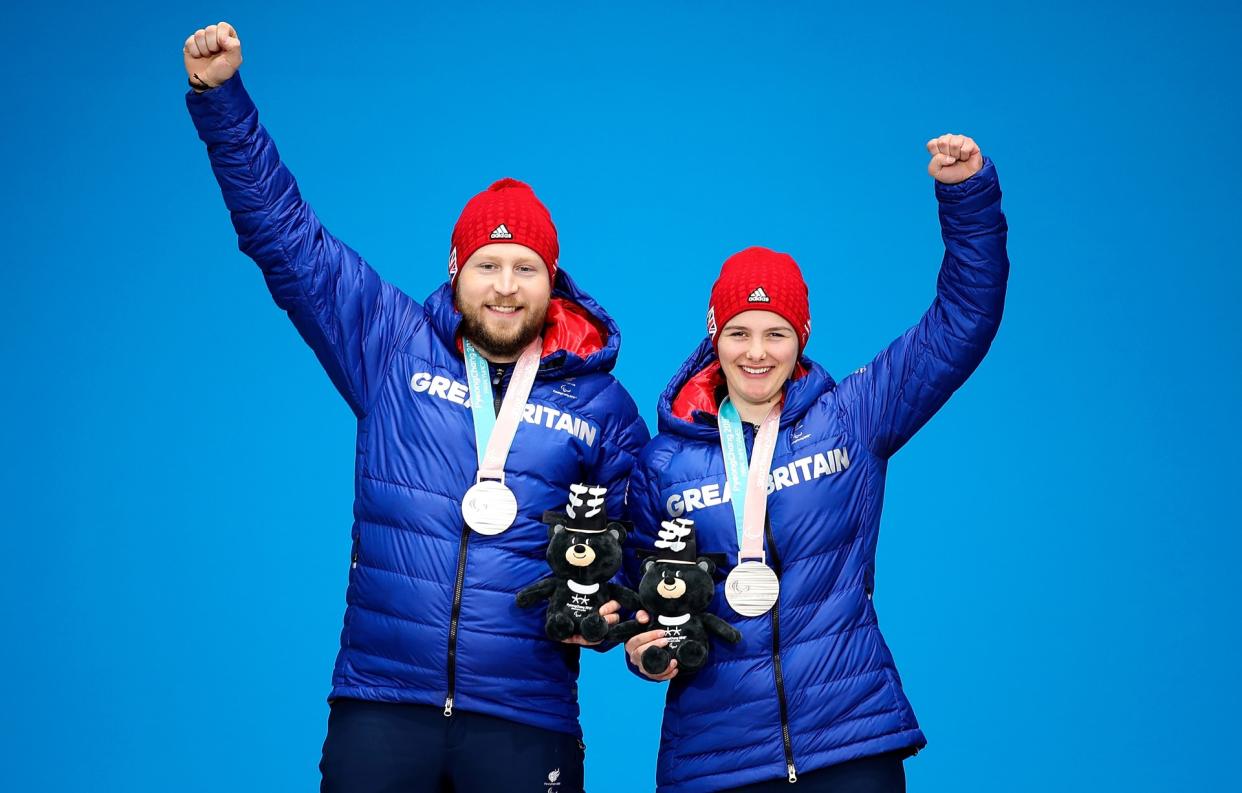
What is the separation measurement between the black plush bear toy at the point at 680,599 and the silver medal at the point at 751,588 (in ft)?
0.15

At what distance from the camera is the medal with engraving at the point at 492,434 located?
3211 millimetres

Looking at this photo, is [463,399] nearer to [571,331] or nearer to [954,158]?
[571,331]

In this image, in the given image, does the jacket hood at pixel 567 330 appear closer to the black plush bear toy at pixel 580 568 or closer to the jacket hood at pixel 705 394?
the jacket hood at pixel 705 394

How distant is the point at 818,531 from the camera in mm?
3197

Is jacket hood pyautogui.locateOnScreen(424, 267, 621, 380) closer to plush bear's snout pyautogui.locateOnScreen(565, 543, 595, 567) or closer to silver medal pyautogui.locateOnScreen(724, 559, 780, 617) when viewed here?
plush bear's snout pyautogui.locateOnScreen(565, 543, 595, 567)

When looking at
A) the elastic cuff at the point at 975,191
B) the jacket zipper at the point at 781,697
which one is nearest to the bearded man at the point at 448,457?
the jacket zipper at the point at 781,697

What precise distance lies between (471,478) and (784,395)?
2.52 feet

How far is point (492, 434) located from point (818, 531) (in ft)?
2.58

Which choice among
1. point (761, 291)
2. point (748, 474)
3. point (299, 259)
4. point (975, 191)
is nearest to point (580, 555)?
point (748, 474)

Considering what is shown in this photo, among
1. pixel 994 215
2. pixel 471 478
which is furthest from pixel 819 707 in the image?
pixel 994 215

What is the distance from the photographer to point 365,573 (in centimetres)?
327

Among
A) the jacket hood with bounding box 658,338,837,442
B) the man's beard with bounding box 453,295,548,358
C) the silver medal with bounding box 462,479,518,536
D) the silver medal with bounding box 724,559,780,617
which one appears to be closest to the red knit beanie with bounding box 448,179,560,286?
the man's beard with bounding box 453,295,548,358

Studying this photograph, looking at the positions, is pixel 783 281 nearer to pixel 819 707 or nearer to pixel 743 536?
pixel 743 536

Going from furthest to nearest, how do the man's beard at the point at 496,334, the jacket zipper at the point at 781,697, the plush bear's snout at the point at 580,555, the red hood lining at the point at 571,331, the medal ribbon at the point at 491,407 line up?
the red hood lining at the point at 571,331 < the man's beard at the point at 496,334 < the medal ribbon at the point at 491,407 < the plush bear's snout at the point at 580,555 < the jacket zipper at the point at 781,697
